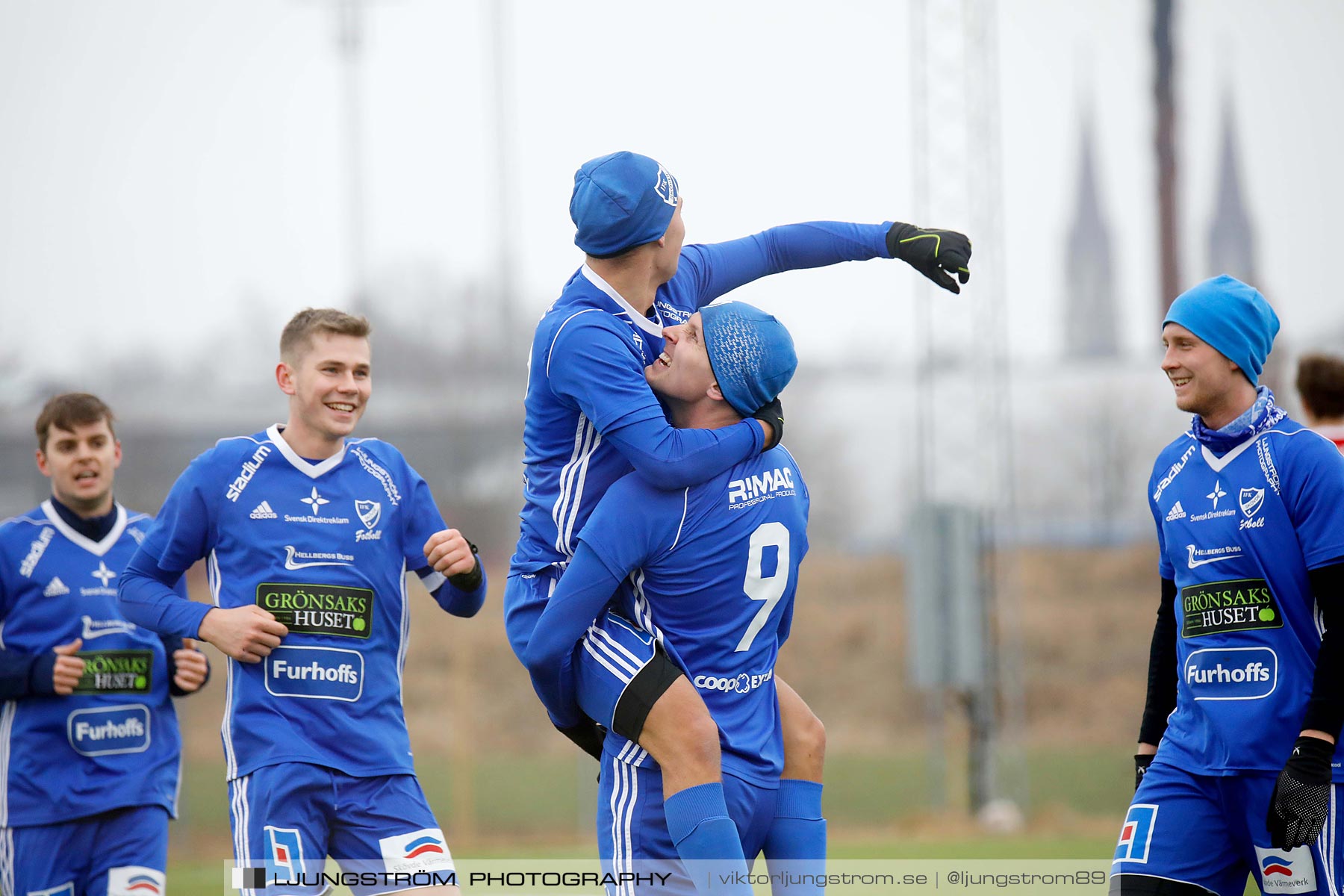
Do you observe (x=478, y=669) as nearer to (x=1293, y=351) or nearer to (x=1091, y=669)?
(x=1091, y=669)

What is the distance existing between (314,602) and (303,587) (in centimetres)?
6

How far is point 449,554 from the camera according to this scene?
13.6ft

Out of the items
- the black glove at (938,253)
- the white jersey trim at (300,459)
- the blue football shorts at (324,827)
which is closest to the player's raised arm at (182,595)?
the white jersey trim at (300,459)

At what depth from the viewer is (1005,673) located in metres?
18.9

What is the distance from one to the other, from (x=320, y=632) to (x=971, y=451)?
34.6ft

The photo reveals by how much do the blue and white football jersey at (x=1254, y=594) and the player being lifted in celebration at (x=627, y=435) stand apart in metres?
0.95

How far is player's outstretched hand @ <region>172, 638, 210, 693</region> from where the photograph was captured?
204 inches

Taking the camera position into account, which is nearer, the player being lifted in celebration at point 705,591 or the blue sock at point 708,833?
the blue sock at point 708,833

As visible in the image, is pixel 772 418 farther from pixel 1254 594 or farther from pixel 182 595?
pixel 182 595

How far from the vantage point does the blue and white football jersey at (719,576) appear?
10.6 feet

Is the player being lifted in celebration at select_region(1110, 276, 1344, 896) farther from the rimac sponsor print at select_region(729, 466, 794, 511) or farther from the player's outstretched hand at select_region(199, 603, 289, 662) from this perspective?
the player's outstretched hand at select_region(199, 603, 289, 662)

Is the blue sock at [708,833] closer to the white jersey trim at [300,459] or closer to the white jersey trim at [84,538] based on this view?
the white jersey trim at [300,459]

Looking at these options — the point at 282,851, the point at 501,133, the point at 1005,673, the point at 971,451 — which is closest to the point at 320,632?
the point at 282,851

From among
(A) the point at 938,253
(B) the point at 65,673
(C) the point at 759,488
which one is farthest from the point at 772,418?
(B) the point at 65,673
